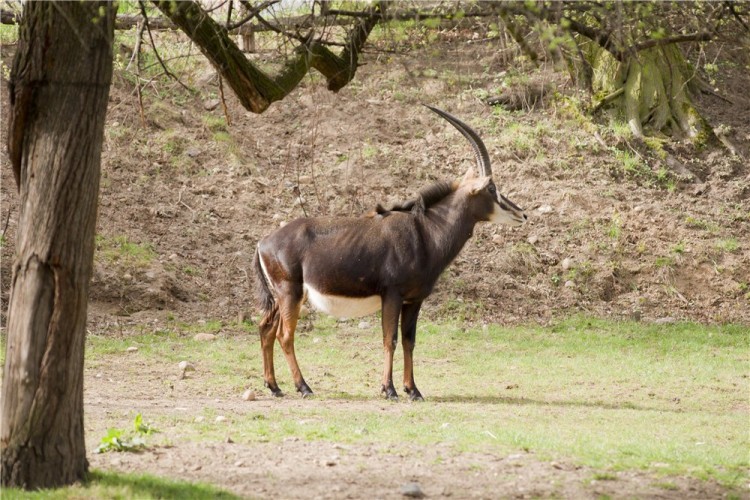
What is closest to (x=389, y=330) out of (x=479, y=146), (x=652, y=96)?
(x=479, y=146)

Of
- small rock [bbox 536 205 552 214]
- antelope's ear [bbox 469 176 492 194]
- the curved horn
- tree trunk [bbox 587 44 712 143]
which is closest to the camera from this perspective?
antelope's ear [bbox 469 176 492 194]

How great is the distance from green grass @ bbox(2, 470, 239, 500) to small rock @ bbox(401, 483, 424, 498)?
0.99m

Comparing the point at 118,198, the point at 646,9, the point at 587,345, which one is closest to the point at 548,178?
the point at 587,345

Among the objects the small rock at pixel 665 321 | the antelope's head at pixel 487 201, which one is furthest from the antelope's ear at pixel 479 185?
the small rock at pixel 665 321

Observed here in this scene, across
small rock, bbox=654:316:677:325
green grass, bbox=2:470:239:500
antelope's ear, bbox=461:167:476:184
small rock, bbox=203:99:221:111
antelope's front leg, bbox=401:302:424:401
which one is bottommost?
green grass, bbox=2:470:239:500

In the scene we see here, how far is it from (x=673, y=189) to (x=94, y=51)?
13.7m

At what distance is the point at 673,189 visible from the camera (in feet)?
59.1

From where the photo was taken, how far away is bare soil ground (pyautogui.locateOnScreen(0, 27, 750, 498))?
597 inches

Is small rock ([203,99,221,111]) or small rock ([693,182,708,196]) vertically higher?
small rock ([203,99,221,111])

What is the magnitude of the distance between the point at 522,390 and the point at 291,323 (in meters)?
2.53

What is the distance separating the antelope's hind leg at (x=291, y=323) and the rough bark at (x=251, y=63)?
2551 millimetres

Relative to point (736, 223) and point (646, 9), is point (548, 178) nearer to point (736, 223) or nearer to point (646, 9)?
point (736, 223)

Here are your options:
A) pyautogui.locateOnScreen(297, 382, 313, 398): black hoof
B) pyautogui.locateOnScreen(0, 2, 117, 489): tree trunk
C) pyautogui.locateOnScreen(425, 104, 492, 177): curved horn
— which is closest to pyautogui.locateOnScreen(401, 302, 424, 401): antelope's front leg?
pyautogui.locateOnScreen(297, 382, 313, 398): black hoof

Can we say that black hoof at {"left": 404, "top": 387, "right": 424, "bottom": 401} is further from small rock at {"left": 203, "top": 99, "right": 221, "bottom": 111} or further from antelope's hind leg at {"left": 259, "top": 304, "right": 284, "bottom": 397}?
small rock at {"left": 203, "top": 99, "right": 221, "bottom": 111}
